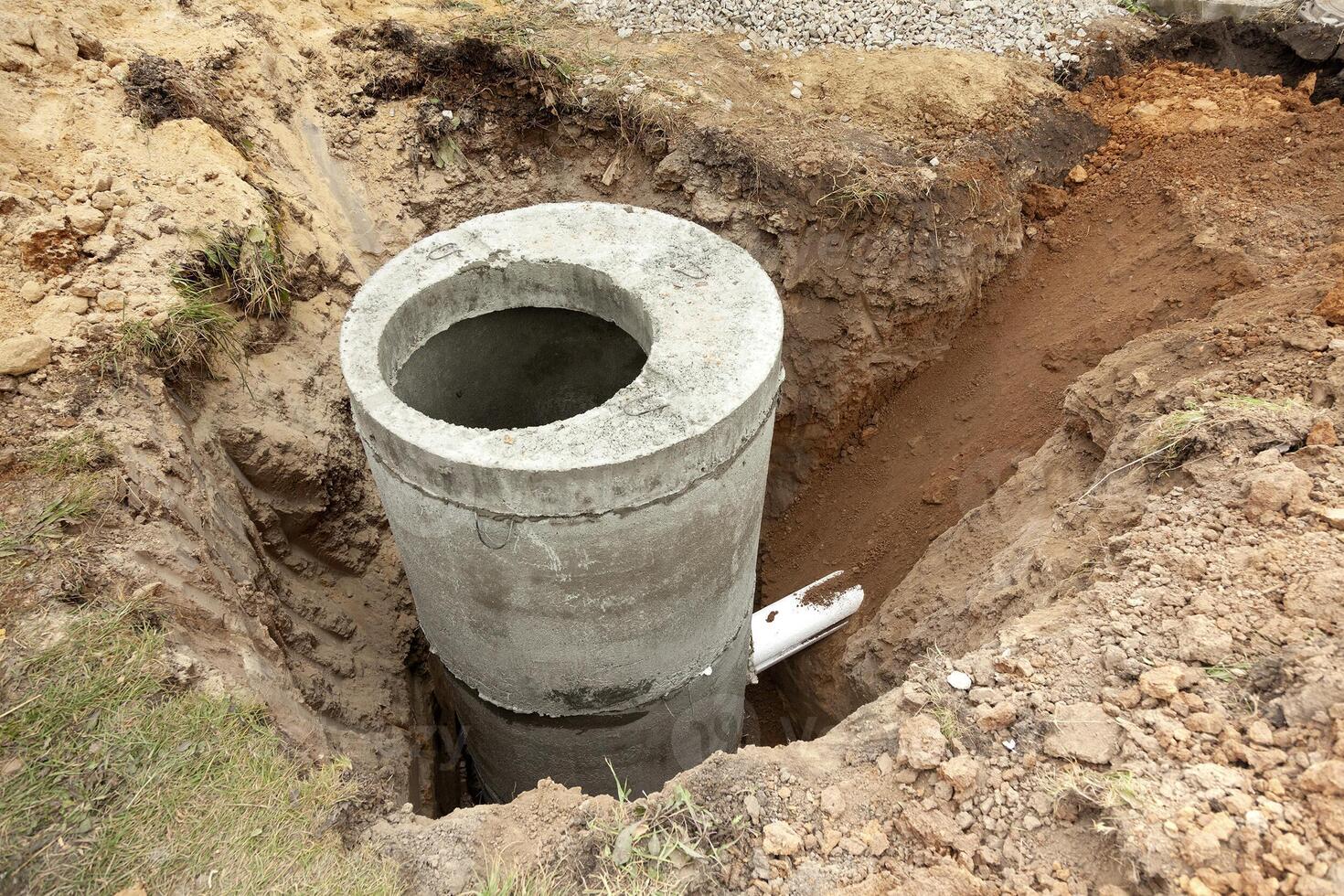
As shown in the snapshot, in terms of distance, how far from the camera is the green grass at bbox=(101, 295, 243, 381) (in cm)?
419

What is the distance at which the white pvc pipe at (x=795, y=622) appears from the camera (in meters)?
5.68

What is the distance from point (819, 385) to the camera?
6637 millimetres

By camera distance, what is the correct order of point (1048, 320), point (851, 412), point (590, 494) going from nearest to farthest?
1. point (590, 494)
2. point (1048, 320)
3. point (851, 412)

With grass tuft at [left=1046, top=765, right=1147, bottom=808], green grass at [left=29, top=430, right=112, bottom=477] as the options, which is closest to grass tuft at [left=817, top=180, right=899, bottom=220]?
grass tuft at [left=1046, top=765, right=1147, bottom=808]

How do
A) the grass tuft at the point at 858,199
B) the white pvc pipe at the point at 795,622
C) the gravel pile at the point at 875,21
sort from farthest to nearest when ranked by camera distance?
the gravel pile at the point at 875,21, the grass tuft at the point at 858,199, the white pvc pipe at the point at 795,622

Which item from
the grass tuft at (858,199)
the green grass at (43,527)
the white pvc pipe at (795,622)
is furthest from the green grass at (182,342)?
the grass tuft at (858,199)

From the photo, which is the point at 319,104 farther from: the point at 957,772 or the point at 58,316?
the point at 957,772

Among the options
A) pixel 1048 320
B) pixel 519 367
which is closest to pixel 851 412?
pixel 1048 320

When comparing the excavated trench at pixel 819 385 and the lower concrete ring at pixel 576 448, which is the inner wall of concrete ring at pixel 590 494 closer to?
the lower concrete ring at pixel 576 448

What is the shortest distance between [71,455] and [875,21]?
667 cm

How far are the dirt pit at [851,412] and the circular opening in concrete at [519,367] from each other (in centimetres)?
100

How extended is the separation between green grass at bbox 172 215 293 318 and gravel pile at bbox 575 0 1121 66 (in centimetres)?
360

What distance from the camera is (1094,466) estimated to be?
15.1 feet

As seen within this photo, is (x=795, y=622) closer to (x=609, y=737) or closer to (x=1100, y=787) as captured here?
(x=609, y=737)
